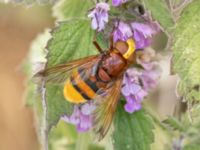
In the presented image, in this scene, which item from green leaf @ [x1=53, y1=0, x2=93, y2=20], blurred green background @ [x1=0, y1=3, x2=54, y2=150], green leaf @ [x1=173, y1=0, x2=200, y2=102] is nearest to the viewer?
green leaf @ [x1=173, y1=0, x2=200, y2=102]

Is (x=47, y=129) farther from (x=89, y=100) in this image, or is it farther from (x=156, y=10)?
(x=156, y=10)

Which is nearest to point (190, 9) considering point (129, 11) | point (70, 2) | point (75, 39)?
point (129, 11)

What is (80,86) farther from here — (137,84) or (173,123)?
(173,123)

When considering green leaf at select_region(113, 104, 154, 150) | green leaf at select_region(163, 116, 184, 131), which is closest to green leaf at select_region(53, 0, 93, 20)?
green leaf at select_region(113, 104, 154, 150)

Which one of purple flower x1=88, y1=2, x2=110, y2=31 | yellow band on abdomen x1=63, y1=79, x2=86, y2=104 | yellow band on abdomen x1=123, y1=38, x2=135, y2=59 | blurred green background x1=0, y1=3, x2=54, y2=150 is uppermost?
blurred green background x1=0, y1=3, x2=54, y2=150

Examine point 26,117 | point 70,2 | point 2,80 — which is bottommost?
point 70,2

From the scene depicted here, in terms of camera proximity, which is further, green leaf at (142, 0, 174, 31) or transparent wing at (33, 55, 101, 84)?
transparent wing at (33, 55, 101, 84)

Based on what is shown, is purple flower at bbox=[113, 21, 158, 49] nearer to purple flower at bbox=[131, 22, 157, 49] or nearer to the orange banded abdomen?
purple flower at bbox=[131, 22, 157, 49]
